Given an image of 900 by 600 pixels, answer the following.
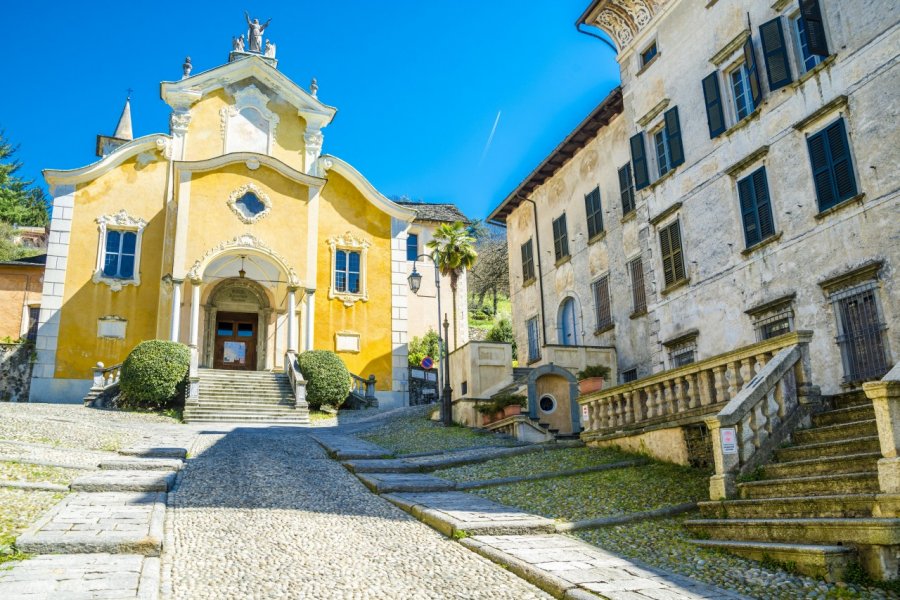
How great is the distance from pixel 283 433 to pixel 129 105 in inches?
1371

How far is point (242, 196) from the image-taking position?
91.8 feet

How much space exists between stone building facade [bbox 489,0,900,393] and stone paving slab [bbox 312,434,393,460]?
25.6 feet

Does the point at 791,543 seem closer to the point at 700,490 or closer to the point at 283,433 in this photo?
the point at 700,490

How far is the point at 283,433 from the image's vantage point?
1811cm

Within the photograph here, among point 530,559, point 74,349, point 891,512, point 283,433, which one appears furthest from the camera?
point 74,349

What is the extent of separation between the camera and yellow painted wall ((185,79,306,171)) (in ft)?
96.5

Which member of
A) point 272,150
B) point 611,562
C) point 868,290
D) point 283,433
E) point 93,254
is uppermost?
point 272,150

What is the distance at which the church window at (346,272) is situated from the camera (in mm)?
29484

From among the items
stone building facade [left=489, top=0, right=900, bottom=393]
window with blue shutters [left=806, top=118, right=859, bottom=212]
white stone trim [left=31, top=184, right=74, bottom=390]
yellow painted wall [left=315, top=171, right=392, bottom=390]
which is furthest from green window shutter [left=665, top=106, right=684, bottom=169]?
white stone trim [left=31, top=184, right=74, bottom=390]

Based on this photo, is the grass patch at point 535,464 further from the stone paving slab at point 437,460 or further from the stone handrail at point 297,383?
the stone handrail at point 297,383

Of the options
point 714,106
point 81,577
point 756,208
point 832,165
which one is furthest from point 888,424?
point 714,106

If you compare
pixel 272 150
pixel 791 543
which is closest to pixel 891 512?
pixel 791 543

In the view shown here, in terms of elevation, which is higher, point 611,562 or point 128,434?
point 128,434

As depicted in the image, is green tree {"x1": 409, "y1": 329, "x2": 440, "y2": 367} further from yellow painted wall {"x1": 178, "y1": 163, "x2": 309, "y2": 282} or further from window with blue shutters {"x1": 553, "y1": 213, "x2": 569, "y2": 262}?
window with blue shutters {"x1": 553, "y1": 213, "x2": 569, "y2": 262}
